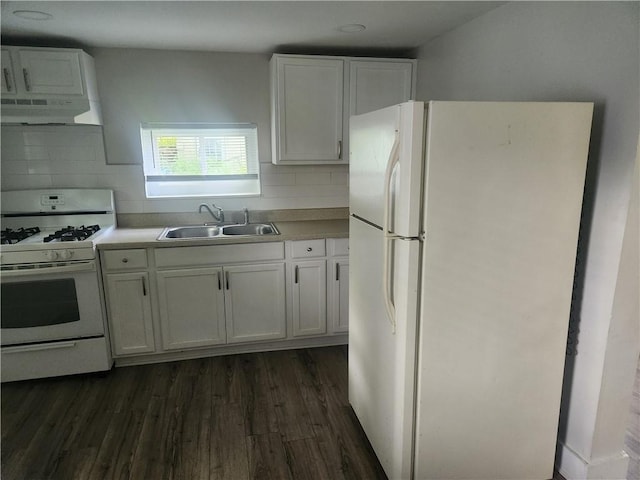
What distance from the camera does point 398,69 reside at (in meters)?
3.14

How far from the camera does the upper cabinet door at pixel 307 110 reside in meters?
3.00

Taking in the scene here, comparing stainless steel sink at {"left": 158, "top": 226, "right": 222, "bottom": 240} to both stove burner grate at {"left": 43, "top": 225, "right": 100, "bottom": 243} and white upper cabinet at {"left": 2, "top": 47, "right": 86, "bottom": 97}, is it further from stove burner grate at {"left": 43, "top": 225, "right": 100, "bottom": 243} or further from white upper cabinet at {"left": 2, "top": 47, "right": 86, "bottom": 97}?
white upper cabinet at {"left": 2, "top": 47, "right": 86, "bottom": 97}

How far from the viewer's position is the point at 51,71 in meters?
2.66

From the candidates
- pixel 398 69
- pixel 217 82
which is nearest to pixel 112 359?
pixel 217 82

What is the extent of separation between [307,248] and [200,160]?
1.15 metres

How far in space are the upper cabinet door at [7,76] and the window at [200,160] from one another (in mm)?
807

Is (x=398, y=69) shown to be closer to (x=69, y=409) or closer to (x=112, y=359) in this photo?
(x=112, y=359)

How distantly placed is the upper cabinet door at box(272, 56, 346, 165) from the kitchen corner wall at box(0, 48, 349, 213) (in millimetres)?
308

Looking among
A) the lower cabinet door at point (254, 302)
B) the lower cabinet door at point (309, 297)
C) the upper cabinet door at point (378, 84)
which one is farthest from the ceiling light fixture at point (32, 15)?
the lower cabinet door at point (309, 297)

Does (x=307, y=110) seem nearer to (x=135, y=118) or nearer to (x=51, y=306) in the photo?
(x=135, y=118)

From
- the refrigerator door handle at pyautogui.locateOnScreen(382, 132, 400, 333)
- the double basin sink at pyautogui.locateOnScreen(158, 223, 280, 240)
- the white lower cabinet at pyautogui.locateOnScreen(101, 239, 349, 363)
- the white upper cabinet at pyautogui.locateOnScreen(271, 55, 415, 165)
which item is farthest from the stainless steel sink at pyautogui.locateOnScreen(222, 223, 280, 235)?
the refrigerator door handle at pyautogui.locateOnScreen(382, 132, 400, 333)

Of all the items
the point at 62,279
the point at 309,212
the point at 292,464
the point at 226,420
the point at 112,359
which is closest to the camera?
the point at 292,464

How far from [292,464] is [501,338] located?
3.74 feet

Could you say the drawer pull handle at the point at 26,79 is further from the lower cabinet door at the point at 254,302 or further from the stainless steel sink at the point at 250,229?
the lower cabinet door at the point at 254,302
